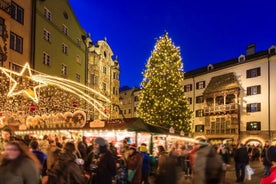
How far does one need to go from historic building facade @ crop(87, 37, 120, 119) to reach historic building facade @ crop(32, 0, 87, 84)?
2.29 m

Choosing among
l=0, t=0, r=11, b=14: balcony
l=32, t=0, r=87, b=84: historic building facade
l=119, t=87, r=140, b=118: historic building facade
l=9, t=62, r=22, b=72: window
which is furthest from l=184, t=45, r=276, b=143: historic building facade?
l=0, t=0, r=11, b=14: balcony

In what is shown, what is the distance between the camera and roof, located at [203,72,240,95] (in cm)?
4978

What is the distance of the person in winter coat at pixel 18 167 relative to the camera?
5309 mm

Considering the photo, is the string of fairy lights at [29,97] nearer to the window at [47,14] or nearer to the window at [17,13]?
the window at [17,13]

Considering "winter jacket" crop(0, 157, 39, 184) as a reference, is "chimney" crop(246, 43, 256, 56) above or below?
above

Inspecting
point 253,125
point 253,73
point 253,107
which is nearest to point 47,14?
point 253,73

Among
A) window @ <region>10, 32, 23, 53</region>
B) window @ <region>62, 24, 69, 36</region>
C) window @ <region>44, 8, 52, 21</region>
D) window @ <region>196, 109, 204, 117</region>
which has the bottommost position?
window @ <region>196, 109, 204, 117</region>

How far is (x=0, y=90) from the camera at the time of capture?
23.7 meters

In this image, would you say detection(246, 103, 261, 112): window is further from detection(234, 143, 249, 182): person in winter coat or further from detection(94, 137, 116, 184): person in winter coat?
detection(94, 137, 116, 184): person in winter coat

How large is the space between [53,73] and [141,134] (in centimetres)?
1607

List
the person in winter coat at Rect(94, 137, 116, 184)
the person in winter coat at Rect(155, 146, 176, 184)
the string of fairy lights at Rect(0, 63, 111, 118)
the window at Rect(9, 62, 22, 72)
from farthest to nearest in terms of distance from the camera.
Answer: the window at Rect(9, 62, 22, 72)
the string of fairy lights at Rect(0, 63, 111, 118)
the person in winter coat at Rect(94, 137, 116, 184)
the person in winter coat at Rect(155, 146, 176, 184)

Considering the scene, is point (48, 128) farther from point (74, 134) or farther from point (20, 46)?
point (20, 46)

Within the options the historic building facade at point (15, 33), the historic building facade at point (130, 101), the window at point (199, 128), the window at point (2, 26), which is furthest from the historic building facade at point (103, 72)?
the historic building facade at point (130, 101)

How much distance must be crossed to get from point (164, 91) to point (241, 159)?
2034 cm
